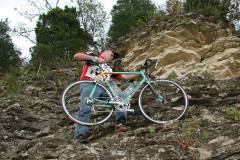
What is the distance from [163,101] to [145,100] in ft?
1.96

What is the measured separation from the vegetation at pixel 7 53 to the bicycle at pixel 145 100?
1510cm

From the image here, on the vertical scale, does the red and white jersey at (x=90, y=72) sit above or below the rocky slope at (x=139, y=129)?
above

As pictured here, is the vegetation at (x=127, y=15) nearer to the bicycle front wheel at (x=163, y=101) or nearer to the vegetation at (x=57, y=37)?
the vegetation at (x=57, y=37)

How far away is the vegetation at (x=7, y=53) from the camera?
2777 centimetres

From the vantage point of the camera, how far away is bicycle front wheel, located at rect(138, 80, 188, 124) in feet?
39.4

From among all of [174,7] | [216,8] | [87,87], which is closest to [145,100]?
[87,87]

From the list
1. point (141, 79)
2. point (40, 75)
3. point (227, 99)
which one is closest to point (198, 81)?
point (227, 99)

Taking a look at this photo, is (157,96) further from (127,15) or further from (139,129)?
(127,15)

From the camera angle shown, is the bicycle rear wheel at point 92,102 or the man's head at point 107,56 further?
the man's head at point 107,56

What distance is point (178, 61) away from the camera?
17641 millimetres

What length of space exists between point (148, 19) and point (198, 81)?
707cm

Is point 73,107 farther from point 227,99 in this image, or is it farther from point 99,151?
point 227,99

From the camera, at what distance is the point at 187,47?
18.2m

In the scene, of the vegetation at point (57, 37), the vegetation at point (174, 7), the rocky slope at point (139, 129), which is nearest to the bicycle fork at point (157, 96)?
the rocky slope at point (139, 129)
